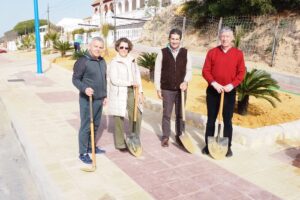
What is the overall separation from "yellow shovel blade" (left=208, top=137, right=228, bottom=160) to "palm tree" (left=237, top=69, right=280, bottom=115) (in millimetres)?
1959

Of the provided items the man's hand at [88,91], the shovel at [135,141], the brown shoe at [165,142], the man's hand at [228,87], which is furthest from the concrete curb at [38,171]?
the man's hand at [228,87]

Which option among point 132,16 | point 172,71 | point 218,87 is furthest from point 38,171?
point 132,16

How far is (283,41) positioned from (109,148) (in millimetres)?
11824

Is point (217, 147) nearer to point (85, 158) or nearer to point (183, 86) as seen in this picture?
point (183, 86)

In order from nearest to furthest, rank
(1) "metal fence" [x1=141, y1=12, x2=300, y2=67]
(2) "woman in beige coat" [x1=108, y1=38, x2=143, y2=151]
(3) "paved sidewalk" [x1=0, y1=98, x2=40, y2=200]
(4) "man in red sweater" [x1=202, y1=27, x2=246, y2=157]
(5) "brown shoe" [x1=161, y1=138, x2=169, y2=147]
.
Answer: (3) "paved sidewalk" [x1=0, y1=98, x2=40, y2=200]
(4) "man in red sweater" [x1=202, y1=27, x2=246, y2=157]
(2) "woman in beige coat" [x1=108, y1=38, x2=143, y2=151]
(5) "brown shoe" [x1=161, y1=138, x2=169, y2=147]
(1) "metal fence" [x1=141, y1=12, x2=300, y2=67]

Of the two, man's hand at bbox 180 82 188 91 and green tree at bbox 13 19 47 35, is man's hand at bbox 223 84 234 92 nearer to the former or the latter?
man's hand at bbox 180 82 188 91

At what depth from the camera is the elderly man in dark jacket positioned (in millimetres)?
3908

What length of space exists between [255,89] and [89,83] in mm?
3568

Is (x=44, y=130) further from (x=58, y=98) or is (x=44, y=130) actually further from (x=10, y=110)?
(x=58, y=98)

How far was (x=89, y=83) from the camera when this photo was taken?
3.99m

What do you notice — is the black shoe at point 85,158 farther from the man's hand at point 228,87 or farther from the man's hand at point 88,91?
the man's hand at point 228,87

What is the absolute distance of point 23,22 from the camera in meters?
109

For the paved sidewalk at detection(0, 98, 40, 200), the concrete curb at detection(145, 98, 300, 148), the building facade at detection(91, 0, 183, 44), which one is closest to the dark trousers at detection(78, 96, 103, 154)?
the paved sidewalk at detection(0, 98, 40, 200)

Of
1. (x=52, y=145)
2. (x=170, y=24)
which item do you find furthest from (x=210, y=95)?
(x=170, y=24)
